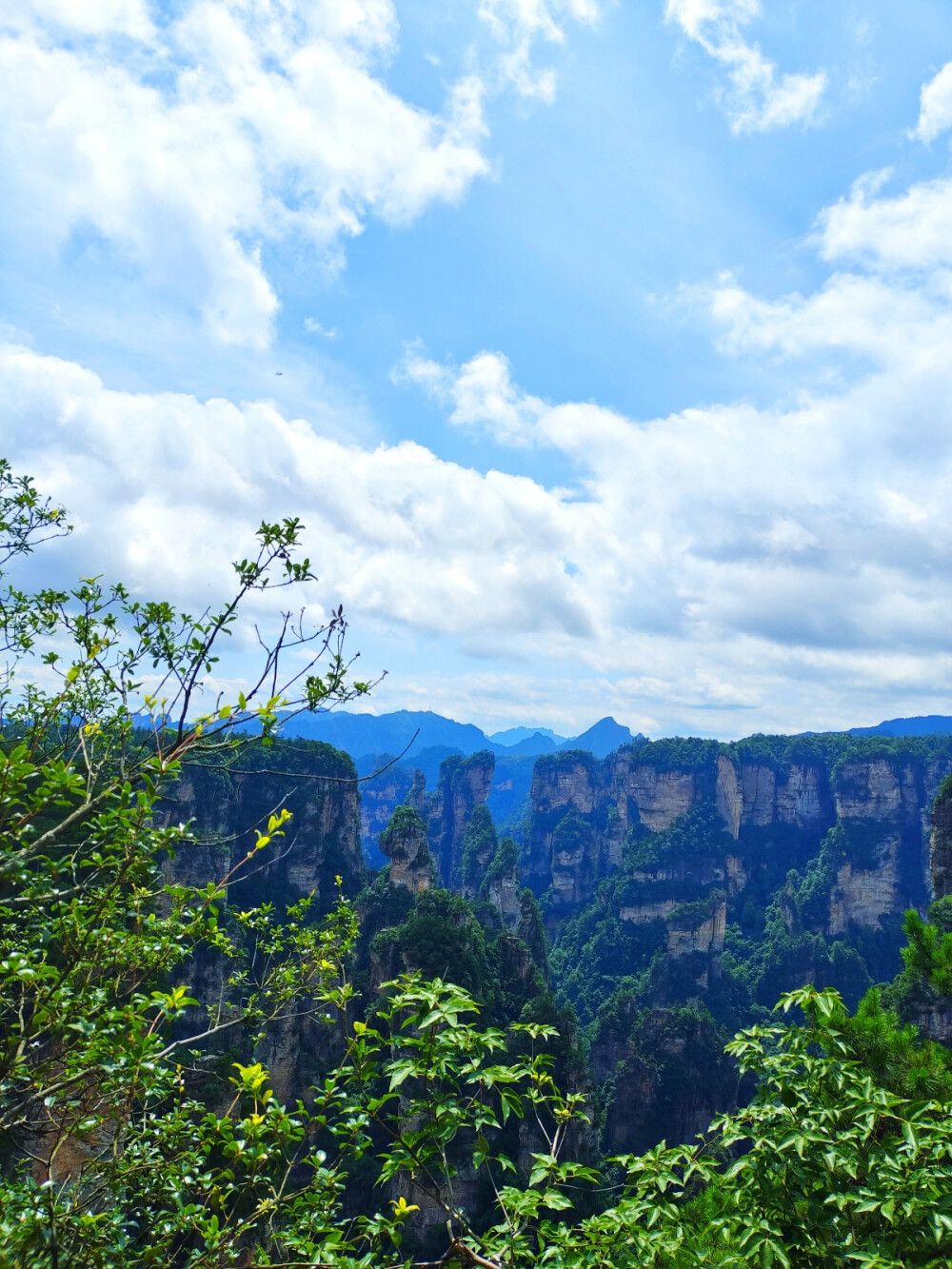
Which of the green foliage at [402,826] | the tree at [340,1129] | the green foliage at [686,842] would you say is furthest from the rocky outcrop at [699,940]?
the tree at [340,1129]

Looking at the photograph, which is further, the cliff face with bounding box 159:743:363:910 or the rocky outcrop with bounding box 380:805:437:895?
the cliff face with bounding box 159:743:363:910

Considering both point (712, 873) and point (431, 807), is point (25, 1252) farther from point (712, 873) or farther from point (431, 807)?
point (431, 807)

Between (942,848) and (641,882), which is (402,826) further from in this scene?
(641,882)

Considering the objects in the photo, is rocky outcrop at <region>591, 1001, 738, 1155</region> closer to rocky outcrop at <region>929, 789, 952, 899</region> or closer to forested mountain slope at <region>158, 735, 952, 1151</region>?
forested mountain slope at <region>158, 735, 952, 1151</region>

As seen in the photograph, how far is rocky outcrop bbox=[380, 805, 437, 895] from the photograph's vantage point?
4669cm

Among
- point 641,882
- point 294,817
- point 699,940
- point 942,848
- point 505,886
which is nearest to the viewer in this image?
point 942,848

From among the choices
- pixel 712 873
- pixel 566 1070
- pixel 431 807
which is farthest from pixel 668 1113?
pixel 431 807

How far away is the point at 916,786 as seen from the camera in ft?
275

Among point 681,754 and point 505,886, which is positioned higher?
point 681,754

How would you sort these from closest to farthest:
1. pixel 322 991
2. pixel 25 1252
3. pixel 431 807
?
pixel 25 1252 < pixel 322 991 < pixel 431 807

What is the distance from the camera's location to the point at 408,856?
154ft

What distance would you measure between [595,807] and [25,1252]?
11603 cm

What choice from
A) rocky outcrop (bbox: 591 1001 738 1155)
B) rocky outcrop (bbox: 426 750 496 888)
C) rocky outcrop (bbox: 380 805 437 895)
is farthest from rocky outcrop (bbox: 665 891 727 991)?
rocky outcrop (bbox: 426 750 496 888)

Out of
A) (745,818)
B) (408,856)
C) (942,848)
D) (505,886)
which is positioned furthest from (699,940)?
(942,848)
